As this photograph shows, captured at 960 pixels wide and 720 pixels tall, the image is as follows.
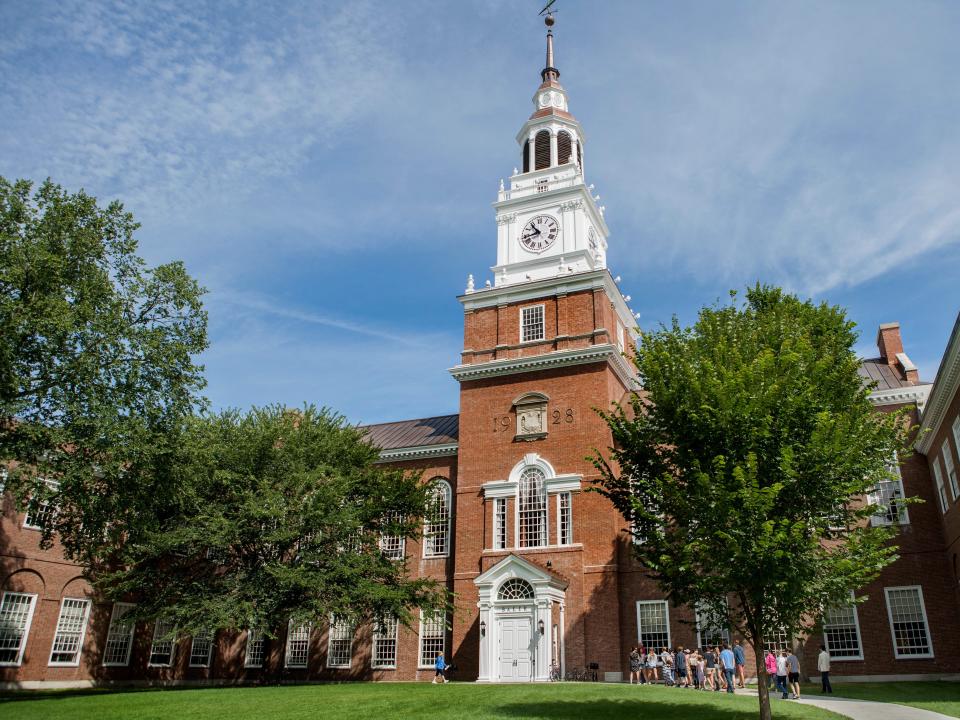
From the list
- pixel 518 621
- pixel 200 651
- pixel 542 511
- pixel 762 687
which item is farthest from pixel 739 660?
pixel 200 651

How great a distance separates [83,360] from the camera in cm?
2277

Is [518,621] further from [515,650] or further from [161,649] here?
[161,649]

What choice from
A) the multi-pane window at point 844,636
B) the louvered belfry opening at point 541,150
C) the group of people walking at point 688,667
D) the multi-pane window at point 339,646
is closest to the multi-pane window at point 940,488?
the multi-pane window at point 844,636

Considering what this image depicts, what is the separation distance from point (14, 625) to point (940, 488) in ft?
117

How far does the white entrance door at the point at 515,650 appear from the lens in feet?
93.3

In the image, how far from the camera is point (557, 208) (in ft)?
123

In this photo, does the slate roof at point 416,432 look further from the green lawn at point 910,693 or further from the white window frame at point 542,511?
the green lawn at point 910,693

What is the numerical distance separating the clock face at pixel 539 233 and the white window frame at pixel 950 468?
18.3 metres

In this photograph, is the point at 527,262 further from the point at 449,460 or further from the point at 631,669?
the point at 631,669

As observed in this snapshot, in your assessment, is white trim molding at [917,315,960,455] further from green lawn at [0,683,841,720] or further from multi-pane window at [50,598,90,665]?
multi-pane window at [50,598,90,665]

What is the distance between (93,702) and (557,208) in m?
27.1

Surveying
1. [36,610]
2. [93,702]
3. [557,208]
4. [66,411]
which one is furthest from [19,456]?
[557,208]

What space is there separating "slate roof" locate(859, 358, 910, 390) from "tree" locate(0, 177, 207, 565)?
1066 inches

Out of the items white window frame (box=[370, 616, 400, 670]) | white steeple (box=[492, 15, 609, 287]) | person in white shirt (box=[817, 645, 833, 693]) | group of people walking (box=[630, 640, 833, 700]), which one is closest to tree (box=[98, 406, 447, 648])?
white window frame (box=[370, 616, 400, 670])
